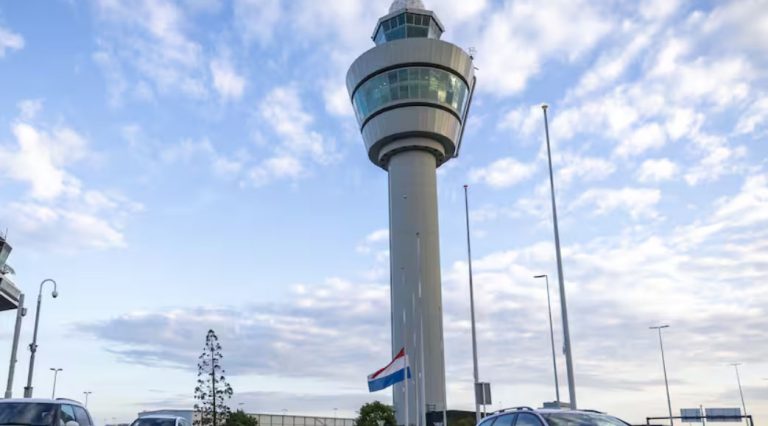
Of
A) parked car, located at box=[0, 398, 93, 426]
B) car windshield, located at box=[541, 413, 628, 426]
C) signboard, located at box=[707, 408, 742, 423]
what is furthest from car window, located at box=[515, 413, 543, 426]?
signboard, located at box=[707, 408, 742, 423]

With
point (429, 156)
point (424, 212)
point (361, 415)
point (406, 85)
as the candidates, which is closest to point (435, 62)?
point (406, 85)

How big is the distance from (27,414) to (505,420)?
9321mm

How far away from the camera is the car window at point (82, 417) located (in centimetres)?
1475

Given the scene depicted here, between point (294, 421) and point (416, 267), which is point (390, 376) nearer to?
point (416, 267)

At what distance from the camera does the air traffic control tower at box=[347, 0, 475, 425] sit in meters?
58.8

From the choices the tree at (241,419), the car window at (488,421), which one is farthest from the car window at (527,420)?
the tree at (241,419)

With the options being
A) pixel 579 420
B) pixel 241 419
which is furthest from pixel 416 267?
pixel 579 420

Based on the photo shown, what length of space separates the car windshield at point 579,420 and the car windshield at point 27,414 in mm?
9622

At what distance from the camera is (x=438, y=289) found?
60125mm

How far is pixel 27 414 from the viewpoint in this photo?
1320 cm

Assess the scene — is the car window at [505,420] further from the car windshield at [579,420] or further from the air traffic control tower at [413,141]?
the air traffic control tower at [413,141]

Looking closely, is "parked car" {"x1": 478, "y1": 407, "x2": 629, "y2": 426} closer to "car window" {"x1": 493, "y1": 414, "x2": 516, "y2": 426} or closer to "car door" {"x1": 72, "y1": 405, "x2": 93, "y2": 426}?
"car window" {"x1": 493, "y1": 414, "x2": 516, "y2": 426}

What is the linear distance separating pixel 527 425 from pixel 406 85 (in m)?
52.3

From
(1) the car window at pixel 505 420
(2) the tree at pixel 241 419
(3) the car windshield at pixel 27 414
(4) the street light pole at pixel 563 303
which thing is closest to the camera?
(1) the car window at pixel 505 420
